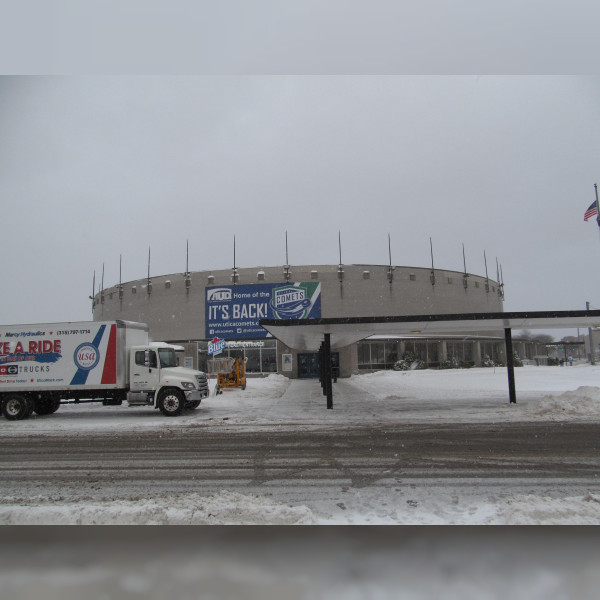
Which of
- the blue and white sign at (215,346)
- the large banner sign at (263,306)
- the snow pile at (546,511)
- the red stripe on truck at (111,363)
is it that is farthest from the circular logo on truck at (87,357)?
the large banner sign at (263,306)

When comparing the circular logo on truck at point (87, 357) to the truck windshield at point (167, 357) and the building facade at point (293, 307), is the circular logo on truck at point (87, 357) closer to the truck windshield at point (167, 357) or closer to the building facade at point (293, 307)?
the truck windshield at point (167, 357)

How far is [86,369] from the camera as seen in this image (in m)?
14.1

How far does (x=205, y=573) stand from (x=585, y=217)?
317 inches

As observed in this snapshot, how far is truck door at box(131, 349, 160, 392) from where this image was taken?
14.1 m

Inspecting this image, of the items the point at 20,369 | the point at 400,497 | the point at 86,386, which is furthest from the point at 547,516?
the point at 20,369

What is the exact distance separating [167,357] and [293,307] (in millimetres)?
25830

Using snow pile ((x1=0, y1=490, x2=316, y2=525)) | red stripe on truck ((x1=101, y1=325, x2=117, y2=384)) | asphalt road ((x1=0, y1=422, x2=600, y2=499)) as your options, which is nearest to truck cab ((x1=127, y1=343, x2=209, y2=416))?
red stripe on truck ((x1=101, y1=325, x2=117, y2=384))

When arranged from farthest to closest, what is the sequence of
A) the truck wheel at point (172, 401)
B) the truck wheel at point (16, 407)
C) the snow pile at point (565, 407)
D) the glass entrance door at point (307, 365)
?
the glass entrance door at point (307, 365), the truck wheel at point (16, 407), the truck wheel at point (172, 401), the snow pile at point (565, 407)

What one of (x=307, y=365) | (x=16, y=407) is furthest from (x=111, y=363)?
(x=307, y=365)

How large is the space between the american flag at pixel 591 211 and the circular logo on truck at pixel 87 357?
13.8 metres

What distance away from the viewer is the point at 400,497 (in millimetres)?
5484

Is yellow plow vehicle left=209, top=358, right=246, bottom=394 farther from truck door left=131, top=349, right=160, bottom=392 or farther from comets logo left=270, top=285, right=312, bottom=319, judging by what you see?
comets logo left=270, top=285, right=312, bottom=319

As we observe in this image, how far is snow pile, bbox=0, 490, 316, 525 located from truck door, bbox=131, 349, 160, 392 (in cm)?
865

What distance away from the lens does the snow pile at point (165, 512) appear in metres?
4.85
